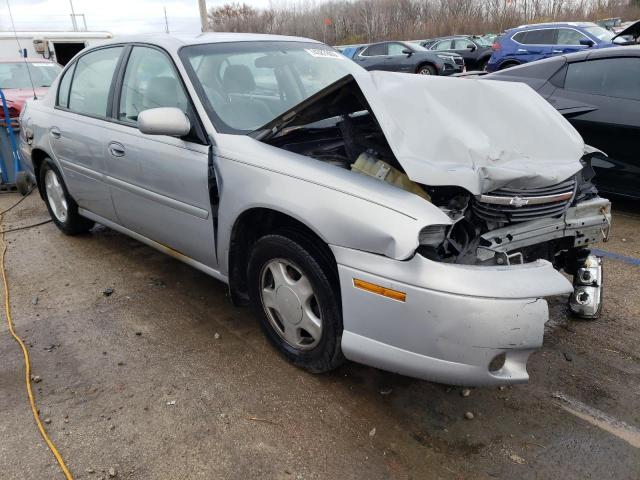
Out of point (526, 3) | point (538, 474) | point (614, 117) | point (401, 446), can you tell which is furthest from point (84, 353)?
point (526, 3)

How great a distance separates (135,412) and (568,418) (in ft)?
6.60

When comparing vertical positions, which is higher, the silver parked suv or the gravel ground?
the silver parked suv

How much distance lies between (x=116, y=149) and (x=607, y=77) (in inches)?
167

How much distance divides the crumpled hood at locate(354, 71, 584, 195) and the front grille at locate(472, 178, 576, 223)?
4 cm

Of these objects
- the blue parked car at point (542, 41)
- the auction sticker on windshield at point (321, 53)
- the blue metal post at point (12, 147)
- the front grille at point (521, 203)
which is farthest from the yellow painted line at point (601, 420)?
the blue parked car at point (542, 41)

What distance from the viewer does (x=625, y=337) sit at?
3.02 metres

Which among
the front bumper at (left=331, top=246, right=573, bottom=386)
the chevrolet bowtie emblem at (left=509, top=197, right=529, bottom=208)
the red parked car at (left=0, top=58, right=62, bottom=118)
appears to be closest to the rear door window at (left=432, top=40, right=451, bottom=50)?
the red parked car at (left=0, top=58, right=62, bottom=118)

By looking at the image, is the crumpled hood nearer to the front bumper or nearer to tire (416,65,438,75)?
the front bumper

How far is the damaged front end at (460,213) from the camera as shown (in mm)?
2033

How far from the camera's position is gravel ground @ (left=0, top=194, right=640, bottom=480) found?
216cm

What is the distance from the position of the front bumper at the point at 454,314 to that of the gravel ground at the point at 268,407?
1.18 ft

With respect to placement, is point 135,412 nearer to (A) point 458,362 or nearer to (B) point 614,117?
(A) point 458,362

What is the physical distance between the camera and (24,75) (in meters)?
9.98

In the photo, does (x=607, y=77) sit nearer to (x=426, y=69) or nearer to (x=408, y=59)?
(x=426, y=69)
